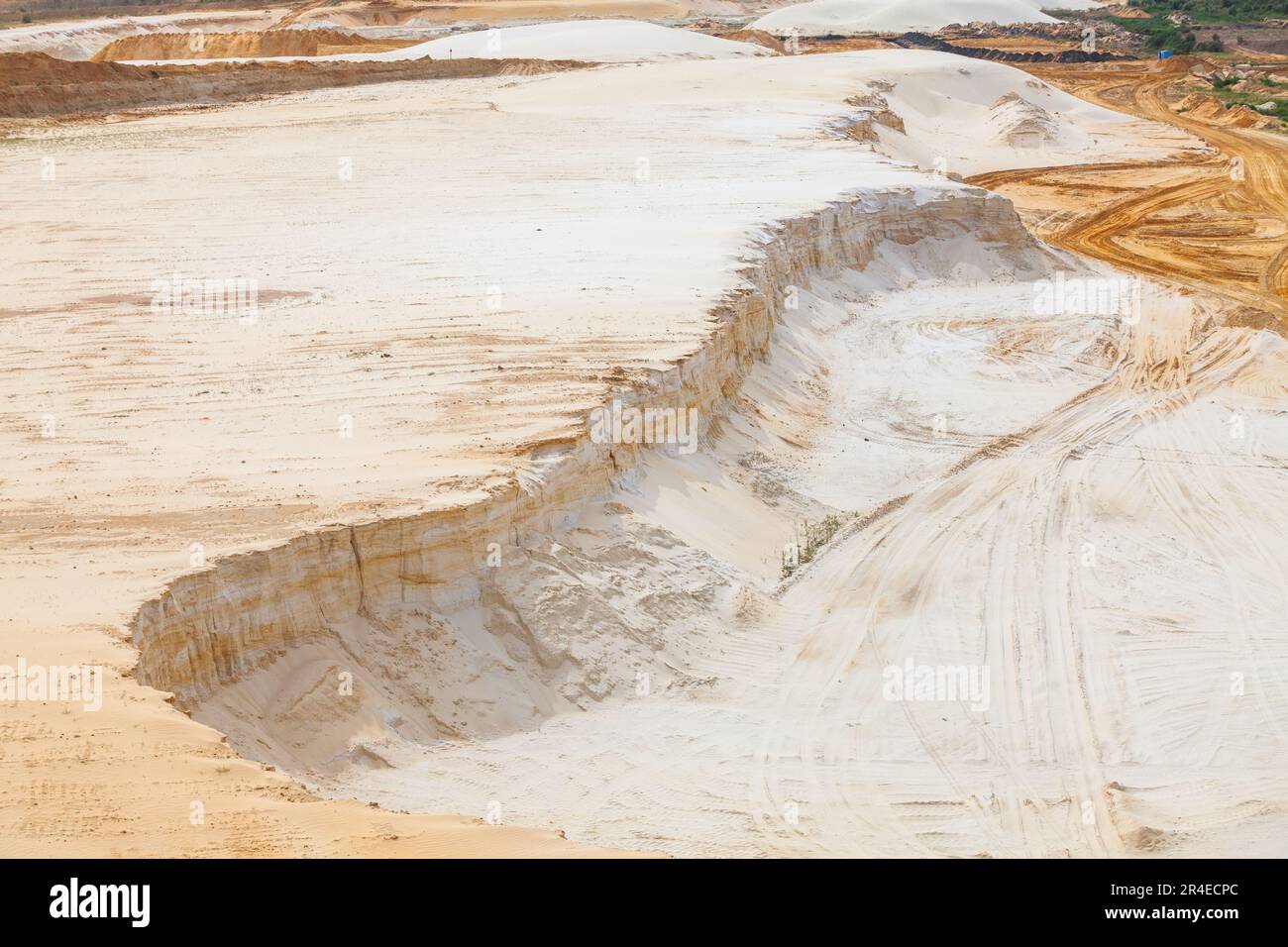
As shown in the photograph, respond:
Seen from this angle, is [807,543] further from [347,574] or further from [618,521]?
[347,574]

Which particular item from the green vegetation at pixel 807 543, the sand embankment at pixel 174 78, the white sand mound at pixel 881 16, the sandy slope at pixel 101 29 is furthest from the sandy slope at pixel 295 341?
the white sand mound at pixel 881 16

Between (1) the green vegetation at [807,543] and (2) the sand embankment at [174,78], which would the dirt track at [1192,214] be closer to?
(1) the green vegetation at [807,543]

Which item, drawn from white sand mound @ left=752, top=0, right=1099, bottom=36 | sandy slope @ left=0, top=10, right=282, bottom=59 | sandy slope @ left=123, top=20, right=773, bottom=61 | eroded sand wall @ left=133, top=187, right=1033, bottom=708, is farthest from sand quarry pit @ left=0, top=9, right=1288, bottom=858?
white sand mound @ left=752, top=0, right=1099, bottom=36

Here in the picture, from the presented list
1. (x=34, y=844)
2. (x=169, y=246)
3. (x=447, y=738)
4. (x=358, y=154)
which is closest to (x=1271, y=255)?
(x=358, y=154)

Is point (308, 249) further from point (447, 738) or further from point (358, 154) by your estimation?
point (447, 738)

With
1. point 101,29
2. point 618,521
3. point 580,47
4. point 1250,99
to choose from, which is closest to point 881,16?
point 1250,99

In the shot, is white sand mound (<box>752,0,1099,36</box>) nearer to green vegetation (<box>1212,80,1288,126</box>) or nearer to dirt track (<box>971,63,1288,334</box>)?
green vegetation (<box>1212,80,1288,126</box>)
